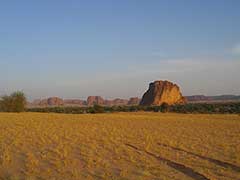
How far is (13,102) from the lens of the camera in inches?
2603

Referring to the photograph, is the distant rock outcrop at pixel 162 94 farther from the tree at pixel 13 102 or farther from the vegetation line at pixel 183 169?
the vegetation line at pixel 183 169

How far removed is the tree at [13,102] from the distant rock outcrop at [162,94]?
3018 inches

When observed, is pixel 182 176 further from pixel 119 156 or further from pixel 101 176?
pixel 119 156

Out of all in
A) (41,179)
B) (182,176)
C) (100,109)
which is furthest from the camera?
(100,109)

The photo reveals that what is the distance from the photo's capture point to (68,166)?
1206 centimetres

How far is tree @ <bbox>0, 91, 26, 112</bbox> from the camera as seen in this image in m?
65.8

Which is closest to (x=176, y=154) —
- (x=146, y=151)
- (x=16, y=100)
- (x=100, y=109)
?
(x=146, y=151)

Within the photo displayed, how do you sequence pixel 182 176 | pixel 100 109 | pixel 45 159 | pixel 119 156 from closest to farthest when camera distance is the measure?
pixel 182 176 < pixel 45 159 < pixel 119 156 < pixel 100 109

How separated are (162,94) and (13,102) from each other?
80.4 meters

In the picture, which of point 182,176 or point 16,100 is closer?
point 182,176

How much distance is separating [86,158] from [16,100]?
55255mm

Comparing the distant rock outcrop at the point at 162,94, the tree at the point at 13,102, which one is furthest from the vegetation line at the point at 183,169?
the distant rock outcrop at the point at 162,94

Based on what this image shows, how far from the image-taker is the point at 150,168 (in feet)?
39.1

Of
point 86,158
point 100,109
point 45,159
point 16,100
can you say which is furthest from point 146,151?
point 100,109
